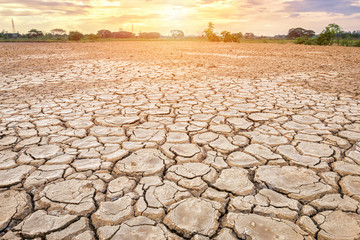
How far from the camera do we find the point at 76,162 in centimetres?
182

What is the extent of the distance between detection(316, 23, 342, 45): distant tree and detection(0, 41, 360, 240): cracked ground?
1260 cm

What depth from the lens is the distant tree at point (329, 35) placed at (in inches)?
539

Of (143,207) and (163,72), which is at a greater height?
(163,72)

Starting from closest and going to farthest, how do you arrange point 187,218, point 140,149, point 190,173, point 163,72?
point 187,218
point 190,173
point 140,149
point 163,72

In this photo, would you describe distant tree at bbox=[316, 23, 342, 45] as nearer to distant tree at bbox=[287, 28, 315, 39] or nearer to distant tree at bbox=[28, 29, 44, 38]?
distant tree at bbox=[287, 28, 315, 39]

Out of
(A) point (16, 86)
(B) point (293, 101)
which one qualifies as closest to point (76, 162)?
(B) point (293, 101)

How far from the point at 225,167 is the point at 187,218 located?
58 centimetres

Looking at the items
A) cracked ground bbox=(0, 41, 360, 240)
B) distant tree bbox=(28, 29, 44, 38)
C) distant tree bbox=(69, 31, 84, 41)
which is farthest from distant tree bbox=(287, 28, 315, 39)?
cracked ground bbox=(0, 41, 360, 240)

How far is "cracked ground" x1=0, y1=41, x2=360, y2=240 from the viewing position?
1.26 meters

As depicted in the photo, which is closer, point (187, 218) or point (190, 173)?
point (187, 218)

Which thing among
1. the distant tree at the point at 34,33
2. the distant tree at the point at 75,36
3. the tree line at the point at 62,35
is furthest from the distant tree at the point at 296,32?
the distant tree at the point at 34,33

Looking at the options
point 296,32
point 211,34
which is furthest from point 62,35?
point 296,32

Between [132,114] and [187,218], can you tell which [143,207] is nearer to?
[187,218]

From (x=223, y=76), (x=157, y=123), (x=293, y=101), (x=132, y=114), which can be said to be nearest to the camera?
(x=157, y=123)
